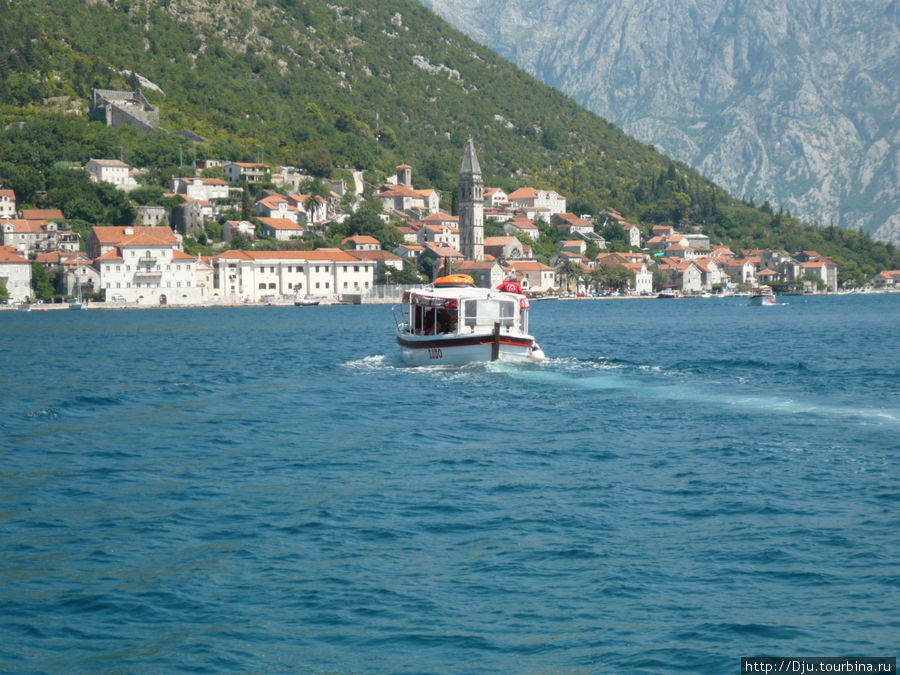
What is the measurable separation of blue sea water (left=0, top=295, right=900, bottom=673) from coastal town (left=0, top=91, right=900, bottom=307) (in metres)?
83.4

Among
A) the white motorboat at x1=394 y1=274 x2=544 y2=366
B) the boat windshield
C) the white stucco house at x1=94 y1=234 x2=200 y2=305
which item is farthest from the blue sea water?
the white stucco house at x1=94 y1=234 x2=200 y2=305

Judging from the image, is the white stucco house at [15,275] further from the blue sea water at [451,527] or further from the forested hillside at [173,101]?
the blue sea water at [451,527]

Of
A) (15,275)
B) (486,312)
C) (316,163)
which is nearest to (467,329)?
(486,312)

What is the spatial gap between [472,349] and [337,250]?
98740 mm

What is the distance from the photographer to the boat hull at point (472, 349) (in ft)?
119

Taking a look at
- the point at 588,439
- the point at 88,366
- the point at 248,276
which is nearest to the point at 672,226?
the point at 248,276

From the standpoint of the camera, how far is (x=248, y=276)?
412 feet

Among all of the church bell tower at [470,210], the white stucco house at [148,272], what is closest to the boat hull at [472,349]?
the white stucco house at [148,272]

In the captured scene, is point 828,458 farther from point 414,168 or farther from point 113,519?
point 414,168

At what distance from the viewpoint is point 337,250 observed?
134 m

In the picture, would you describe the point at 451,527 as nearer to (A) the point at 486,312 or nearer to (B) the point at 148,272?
(A) the point at 486,312

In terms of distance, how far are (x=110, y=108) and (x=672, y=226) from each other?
102 m

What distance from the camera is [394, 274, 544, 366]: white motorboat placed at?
36.5 meters

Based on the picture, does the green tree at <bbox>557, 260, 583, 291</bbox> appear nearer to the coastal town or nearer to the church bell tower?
the coastal town
